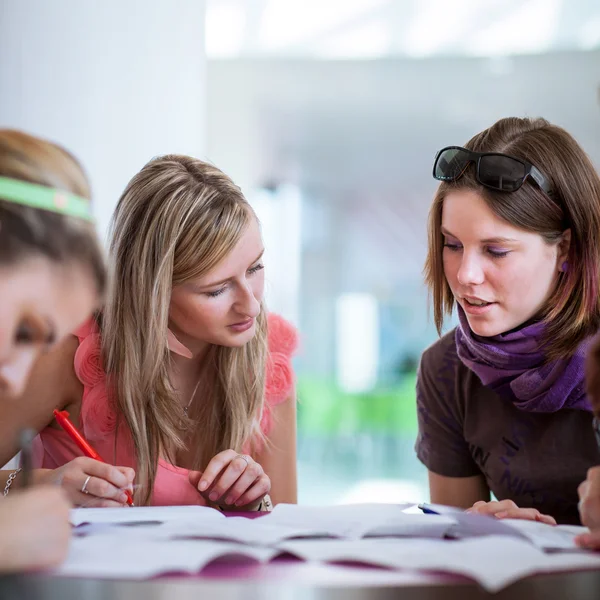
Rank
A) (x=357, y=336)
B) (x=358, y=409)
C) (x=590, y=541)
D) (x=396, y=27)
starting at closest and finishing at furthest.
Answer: (x=590, y=541), (x=396, y=27), (x=358, y=409), (x=357, y=336)

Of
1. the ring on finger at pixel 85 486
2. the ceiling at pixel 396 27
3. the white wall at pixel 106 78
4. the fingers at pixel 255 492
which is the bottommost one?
the fingers at pixel 255 492

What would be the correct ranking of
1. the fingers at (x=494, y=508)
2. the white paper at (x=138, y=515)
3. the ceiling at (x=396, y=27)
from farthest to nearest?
the ceiling at (x=396, y=27) → the fingers at (x=494, y=508) → the white paper at (x=138, y=515)

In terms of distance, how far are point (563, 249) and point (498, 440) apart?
13.1 inches

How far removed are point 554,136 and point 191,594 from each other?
97 cm

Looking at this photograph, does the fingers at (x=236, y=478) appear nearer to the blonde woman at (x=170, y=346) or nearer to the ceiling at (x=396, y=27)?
the blonde woman at (x=170, y=346)

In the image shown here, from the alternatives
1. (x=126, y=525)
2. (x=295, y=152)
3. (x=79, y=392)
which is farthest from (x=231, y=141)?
(x=126, y=525)

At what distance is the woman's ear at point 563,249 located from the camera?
128cm

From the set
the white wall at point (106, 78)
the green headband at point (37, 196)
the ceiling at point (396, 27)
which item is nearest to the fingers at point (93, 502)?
the green headband at point (37, 196)

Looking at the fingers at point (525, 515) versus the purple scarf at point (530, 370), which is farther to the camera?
the purple scarf at point (530, 370)

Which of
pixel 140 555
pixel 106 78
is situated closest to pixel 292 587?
pixel 140 555

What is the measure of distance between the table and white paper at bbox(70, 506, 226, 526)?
0.24 m

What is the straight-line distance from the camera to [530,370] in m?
1.25

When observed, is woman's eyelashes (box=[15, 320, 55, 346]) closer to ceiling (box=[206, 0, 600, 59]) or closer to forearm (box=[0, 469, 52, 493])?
forearm (box=[0, 469, 52, 493])

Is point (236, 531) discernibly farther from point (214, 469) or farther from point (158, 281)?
point (158, 281)
